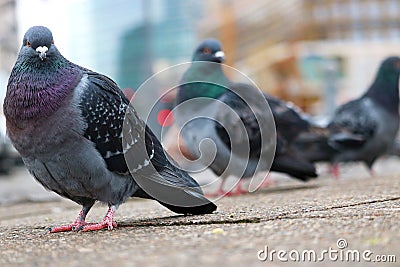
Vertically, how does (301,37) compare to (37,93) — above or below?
below

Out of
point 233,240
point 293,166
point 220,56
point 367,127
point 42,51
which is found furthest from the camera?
point 367,127

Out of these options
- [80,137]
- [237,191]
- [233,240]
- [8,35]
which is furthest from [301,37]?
[233,240]

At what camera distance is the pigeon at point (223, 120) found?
651cm

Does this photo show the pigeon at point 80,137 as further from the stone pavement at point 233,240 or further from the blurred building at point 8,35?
the blurred building at point 8,35

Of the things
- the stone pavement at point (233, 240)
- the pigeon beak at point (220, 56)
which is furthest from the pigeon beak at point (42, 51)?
the pigeon beak at point (220, 56)

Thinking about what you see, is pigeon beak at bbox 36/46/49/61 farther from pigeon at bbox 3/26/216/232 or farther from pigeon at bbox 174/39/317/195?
pigeon at bbox 174/39/317/195

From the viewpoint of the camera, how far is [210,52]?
7.17 metres

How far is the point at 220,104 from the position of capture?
6.54 meters

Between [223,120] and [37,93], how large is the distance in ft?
9.24

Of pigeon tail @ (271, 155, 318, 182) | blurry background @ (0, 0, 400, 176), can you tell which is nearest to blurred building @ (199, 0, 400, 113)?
blurry background @ (0, 0, 400, 176)

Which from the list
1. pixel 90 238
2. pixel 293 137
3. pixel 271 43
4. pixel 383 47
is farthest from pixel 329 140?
pixel 271 43

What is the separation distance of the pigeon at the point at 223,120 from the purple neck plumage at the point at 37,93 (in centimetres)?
252

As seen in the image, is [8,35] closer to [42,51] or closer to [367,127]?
[367,127]

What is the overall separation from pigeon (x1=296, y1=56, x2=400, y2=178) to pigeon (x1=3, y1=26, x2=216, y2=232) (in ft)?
15.5
